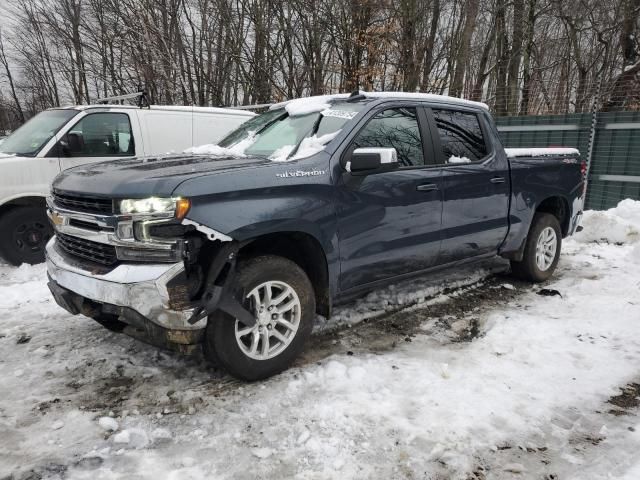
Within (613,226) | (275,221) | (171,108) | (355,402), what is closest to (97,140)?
(171,108)

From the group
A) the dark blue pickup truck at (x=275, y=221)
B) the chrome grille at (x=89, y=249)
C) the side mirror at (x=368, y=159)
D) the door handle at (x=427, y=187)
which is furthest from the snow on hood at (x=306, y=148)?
the chrome grille at (x=89, y=249)

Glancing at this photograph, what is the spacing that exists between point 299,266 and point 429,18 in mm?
16796

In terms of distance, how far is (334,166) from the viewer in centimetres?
341

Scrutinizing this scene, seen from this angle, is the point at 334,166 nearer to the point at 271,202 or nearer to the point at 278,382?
the point at 271,202

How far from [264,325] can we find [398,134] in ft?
6.43

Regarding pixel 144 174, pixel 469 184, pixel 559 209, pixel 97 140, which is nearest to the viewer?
pixel 144 174

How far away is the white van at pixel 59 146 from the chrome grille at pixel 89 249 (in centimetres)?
306

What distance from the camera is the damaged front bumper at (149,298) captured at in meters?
2.72

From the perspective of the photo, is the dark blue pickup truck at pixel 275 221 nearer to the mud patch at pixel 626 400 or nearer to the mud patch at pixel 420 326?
the mud patch at pixel 420 326

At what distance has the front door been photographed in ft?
11.5

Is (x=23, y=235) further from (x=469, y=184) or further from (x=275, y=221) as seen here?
(x=469, y=184)

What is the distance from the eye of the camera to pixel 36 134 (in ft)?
20.6

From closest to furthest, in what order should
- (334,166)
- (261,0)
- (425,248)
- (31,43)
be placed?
1. (334,166)
2. (425,248)
3. (261,0)
4. (31,43)

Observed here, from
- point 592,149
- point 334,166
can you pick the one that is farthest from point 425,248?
point 592,149
